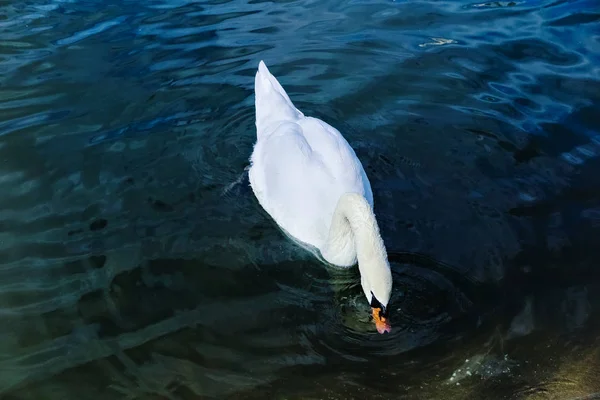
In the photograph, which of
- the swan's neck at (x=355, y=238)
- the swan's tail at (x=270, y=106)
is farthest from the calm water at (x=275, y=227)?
the swan's tail at (x=270, y=106)

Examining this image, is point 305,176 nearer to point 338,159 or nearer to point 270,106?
point 338,159

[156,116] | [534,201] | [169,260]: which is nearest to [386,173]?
[534,201]

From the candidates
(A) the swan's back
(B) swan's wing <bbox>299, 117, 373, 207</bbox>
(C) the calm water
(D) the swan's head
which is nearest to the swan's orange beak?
(D) the swan's head

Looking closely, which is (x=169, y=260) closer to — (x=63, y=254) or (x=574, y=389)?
(x=63, y=254)

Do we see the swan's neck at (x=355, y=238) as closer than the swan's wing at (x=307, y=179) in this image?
Yes

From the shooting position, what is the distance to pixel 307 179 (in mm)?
5512

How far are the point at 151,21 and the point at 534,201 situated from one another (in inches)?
269

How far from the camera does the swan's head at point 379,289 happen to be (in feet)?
13.1

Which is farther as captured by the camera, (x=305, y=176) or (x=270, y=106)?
(x=270, y=106)

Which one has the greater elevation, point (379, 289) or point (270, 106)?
point (270, 106)

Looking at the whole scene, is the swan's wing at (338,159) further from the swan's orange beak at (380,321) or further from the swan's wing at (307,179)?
the swan's orange beak at (380,321)

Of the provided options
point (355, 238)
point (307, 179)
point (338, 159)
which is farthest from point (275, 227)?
point (355, 238)

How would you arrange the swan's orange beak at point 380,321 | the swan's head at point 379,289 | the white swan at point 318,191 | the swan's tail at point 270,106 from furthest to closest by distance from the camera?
the swan's tail at point 270,106
the white swan at point 318,191
the swan's orange beak at point 380,321
the swan's head at point 379,289

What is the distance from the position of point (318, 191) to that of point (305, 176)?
204mm
